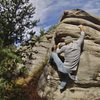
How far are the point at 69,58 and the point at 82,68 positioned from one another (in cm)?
91

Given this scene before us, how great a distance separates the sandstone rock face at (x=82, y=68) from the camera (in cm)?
2180

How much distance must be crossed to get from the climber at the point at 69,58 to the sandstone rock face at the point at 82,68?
310 millimetres

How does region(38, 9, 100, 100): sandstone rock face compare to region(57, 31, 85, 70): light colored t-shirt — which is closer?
region(38, 9, 100, 100): sandstone rock face

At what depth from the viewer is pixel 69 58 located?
22391 millimetres

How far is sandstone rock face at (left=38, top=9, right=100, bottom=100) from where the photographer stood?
2180 centimetres

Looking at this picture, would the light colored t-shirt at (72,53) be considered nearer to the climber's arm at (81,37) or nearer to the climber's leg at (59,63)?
the climber's arm at (81,37)

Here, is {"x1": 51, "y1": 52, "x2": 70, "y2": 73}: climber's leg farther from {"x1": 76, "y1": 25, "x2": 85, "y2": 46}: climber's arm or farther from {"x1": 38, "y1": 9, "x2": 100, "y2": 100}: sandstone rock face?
{"x1": 76, "y1": 25, "x2": 85, "y2": 46}: climber's arm

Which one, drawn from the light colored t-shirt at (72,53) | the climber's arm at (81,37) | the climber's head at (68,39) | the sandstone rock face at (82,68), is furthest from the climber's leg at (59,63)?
the climber's arm at (81,37)

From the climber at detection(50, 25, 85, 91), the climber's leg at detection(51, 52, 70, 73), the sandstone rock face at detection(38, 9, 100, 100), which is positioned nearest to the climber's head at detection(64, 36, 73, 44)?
the climber at detection(50, 25, 85, 91)

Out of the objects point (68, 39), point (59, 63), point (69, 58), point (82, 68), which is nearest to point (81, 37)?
point (68, 39)

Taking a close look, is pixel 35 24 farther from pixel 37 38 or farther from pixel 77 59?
pixel 77 59

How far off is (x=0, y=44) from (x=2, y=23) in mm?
2219

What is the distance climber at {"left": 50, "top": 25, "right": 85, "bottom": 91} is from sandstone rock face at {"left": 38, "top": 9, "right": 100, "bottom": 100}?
31cm

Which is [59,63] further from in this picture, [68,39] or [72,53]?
[68,39]
